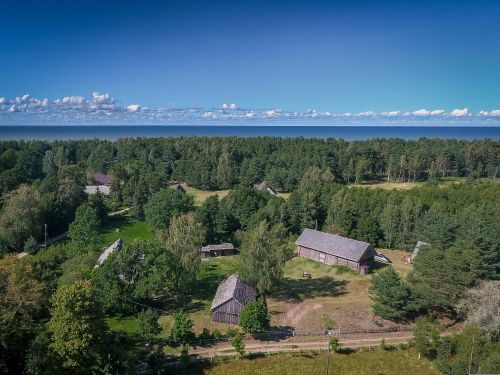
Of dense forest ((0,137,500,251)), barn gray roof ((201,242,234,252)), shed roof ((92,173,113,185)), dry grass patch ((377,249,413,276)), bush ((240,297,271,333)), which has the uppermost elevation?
dense forest ((0,137,500,251))

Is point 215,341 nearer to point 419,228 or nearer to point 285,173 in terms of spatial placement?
point 419,228

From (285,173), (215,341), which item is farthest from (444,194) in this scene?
(215,341)

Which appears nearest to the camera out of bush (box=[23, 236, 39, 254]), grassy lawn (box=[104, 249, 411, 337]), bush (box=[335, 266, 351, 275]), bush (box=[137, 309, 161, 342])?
bush (box=[137, 309, 161, 342])

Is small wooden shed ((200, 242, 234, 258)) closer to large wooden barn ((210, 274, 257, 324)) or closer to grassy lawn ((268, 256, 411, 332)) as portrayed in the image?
grassy lawn ((268, 256, 411, 332))

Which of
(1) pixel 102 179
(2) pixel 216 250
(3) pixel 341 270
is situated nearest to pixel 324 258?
(3) pixel 341 270

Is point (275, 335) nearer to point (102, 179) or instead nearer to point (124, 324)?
point (124, 324)


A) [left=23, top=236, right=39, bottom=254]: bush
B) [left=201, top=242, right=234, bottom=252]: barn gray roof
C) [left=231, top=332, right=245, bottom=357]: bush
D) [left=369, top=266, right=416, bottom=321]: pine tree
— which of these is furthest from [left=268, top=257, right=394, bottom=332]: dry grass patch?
[left=23, top=236, right=39, bottom=254]: bush
